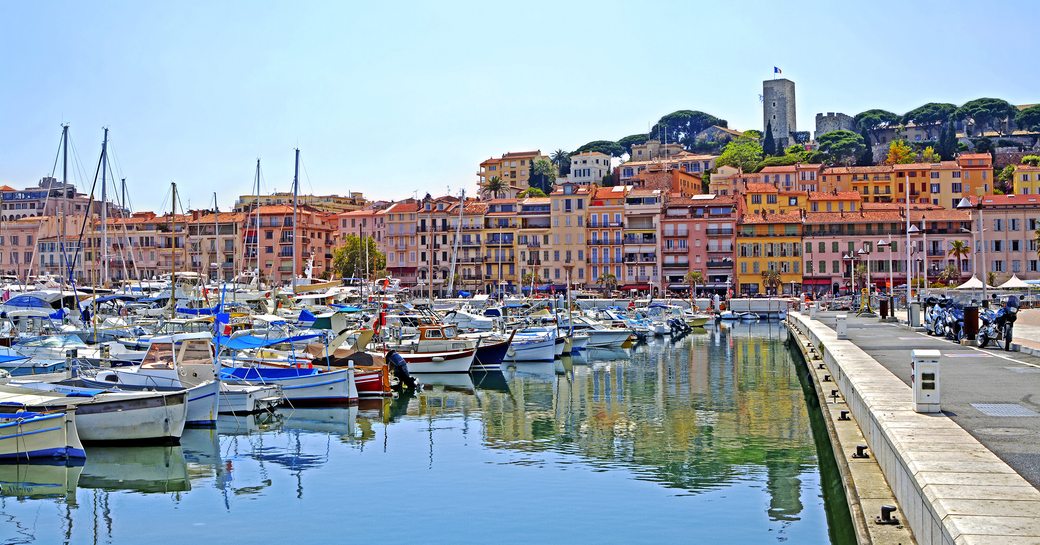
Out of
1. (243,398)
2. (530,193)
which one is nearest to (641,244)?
(530,193)

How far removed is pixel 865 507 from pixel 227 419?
22.0 meters

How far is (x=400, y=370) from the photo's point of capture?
128ft

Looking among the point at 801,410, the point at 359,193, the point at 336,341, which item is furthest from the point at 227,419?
the point at 359,193

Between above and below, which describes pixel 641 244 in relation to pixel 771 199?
below

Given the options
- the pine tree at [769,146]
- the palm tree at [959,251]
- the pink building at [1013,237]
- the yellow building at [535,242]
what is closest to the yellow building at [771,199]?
the palm tree at [959,251]

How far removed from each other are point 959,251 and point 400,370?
3184 inches

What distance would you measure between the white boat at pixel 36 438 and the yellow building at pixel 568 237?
308 feet

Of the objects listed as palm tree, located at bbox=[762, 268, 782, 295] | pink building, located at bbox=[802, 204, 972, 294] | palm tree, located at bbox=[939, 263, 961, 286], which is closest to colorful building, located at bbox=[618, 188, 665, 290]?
palm tree, located at bbox=[762, 268, 782, 295]

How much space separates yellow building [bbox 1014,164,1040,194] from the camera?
5251 inches

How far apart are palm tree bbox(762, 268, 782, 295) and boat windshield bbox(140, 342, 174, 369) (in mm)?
88910

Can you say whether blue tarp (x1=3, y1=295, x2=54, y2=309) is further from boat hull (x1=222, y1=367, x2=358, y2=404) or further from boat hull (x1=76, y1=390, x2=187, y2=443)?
boat hull (x1=76, y1=390, x2=187, y2=443)

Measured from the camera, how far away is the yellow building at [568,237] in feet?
386

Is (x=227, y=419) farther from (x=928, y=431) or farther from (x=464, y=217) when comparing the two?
(x=464, y=217)

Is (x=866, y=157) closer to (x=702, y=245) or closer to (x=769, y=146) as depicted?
(x=769, y=146)
